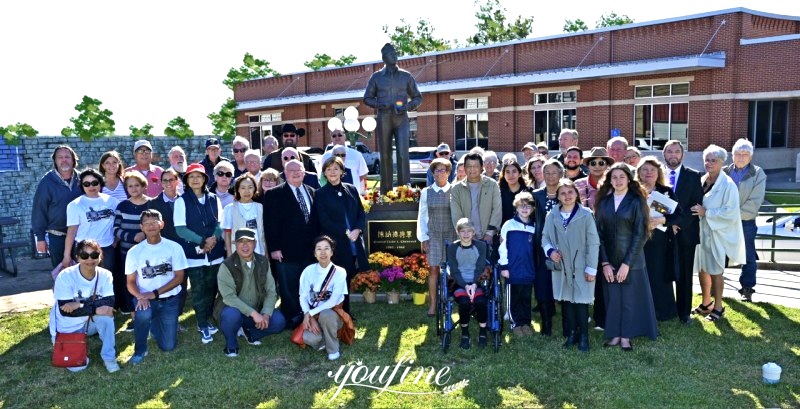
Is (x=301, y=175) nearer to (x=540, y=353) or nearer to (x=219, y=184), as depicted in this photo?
(x=219, y=184)

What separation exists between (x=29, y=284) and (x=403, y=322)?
623 cm

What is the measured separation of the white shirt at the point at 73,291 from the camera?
5.88 m

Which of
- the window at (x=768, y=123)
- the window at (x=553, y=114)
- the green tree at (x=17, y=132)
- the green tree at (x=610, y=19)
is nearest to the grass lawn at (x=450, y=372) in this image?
the green tree at (x=17, y=132)

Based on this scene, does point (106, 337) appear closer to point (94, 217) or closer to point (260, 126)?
point (94, 217)

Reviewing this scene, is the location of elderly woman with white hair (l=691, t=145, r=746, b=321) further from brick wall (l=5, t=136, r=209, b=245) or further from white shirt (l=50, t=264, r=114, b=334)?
brick wall (l=5, t=136, r=209, b=245)

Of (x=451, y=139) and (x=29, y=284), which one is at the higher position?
(x=451, y=139)

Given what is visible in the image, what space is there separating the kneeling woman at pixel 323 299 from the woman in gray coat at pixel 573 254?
2.09 m

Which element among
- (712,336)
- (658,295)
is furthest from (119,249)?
(712,336)

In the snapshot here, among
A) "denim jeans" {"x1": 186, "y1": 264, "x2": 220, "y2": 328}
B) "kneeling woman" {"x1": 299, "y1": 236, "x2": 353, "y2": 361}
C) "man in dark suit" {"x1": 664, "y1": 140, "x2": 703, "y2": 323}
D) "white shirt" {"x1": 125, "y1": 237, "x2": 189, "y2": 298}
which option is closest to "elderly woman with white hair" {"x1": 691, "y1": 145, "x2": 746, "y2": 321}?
"man in dark suit" {"x1": 664, "y1": 140, "x2": 703, "y2": 323}

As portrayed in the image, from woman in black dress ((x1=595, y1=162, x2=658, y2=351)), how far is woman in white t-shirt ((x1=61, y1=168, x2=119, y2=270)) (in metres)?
5.14

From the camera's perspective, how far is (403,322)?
7.32 meters

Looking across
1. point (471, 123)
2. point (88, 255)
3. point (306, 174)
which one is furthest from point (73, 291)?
point (471, 123)

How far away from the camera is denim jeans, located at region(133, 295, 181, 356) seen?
6.21m

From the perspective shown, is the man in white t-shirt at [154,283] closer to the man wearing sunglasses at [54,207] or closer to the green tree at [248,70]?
the man wearing sunglasses at [54,207]
